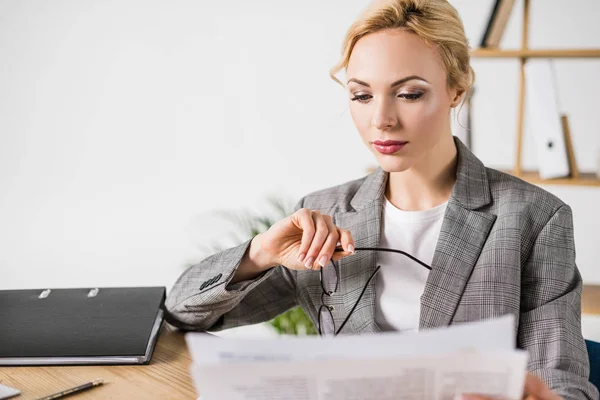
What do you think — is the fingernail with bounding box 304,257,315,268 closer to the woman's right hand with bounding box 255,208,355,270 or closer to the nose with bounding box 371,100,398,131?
the woman's right hand with bounding box 255,208,355,270

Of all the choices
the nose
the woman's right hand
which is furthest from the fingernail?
the nose

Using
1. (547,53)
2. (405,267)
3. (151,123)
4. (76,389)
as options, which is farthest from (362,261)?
(151,123)

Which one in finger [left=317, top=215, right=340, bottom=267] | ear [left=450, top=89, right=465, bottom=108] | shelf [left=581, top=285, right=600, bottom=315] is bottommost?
shelf [left=581, top=285, right=600, bottom=315]

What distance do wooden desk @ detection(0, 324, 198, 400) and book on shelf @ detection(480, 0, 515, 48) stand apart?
59.2 inches

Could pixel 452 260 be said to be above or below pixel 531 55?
below

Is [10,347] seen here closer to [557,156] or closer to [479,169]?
[479,169]

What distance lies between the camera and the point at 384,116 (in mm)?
1207

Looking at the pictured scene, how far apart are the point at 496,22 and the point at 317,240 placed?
53.2 inches

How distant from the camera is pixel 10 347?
1.17 metres

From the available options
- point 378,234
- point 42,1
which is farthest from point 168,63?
point 378,234

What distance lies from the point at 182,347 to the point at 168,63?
2.10 m

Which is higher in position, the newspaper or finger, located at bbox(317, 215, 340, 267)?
the newspaper

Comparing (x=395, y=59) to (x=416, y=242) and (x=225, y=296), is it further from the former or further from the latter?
(x=225, y=296)

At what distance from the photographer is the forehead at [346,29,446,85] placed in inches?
47.4
